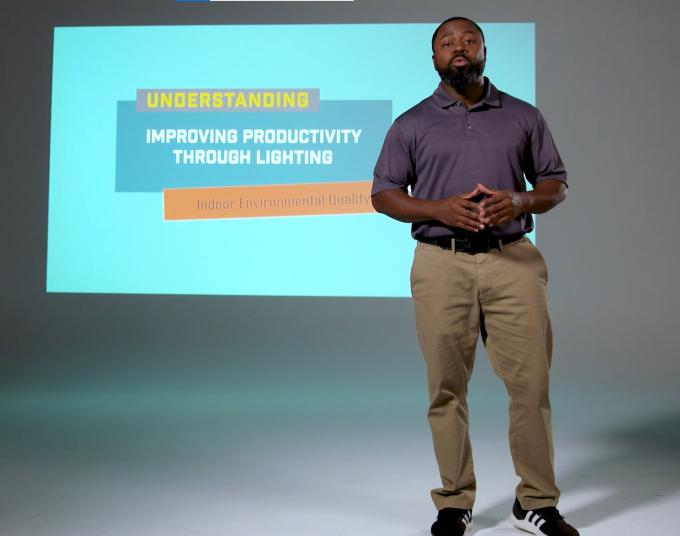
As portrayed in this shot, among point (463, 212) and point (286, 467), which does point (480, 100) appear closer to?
point (463, 212)

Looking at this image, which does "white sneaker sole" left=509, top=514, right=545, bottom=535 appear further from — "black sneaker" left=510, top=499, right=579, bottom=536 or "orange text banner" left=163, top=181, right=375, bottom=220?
"orange text banner" left=163, top=181, right=375, bottom=220

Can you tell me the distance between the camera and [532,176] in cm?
229

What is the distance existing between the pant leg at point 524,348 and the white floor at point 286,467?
20cm

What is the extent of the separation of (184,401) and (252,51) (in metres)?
2.14

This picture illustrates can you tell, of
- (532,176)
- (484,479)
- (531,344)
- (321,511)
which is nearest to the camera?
(531,344)

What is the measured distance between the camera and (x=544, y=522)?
7.00ft

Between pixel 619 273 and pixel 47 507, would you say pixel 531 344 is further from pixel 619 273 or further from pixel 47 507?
pixel 619 273

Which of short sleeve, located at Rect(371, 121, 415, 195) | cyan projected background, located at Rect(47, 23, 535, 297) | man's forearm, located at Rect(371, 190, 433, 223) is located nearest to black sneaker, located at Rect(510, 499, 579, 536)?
man's forearm, located at Rect(371, 190, 433, 223)

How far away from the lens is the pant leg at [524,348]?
2.14 metres

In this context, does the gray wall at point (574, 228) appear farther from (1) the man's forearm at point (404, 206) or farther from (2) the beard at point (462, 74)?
(2) the beard at point (462, 74)

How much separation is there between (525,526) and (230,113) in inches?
138

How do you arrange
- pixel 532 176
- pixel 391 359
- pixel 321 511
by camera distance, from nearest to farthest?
pixel 532 176 → pixel 321 511 → pixel 391 359

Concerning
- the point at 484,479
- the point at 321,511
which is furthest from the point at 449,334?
the point at 484,479

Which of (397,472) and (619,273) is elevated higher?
(619,273)
